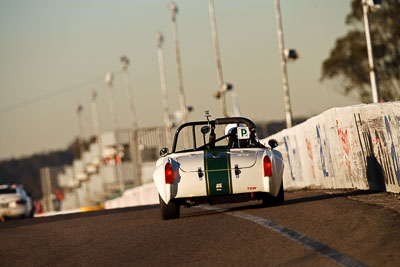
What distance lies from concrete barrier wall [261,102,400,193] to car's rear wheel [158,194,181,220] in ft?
10.9

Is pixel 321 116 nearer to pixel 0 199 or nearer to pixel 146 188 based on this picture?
pixel 0 199

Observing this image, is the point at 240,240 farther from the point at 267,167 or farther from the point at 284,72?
the point at 284,72

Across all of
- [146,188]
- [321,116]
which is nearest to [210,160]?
[321,116]

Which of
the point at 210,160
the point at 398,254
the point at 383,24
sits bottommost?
the point at 398,254

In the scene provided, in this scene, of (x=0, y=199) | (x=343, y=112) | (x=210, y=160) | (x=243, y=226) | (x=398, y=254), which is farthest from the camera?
(x=0, y=199)

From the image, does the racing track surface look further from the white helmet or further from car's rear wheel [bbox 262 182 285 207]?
the white helmet

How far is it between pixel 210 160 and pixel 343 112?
4.70 metres

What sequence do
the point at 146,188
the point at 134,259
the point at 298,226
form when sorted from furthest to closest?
the point at 146,188 → the point at 298,226 → the point at 134,259

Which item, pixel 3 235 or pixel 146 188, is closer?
pixel 3 235

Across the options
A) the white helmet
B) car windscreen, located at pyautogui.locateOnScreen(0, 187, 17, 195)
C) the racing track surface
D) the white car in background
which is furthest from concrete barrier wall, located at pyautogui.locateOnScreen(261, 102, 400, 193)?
car windscreen, located at pyautogui.locateOnScreen(0, 187, 17, 195)

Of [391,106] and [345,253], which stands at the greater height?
[391,106]

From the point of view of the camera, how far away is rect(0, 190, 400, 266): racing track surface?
8094 millimetres

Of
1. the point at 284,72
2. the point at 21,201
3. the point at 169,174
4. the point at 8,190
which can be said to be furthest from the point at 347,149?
the point at 284,72

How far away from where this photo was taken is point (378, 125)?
48.1ft
